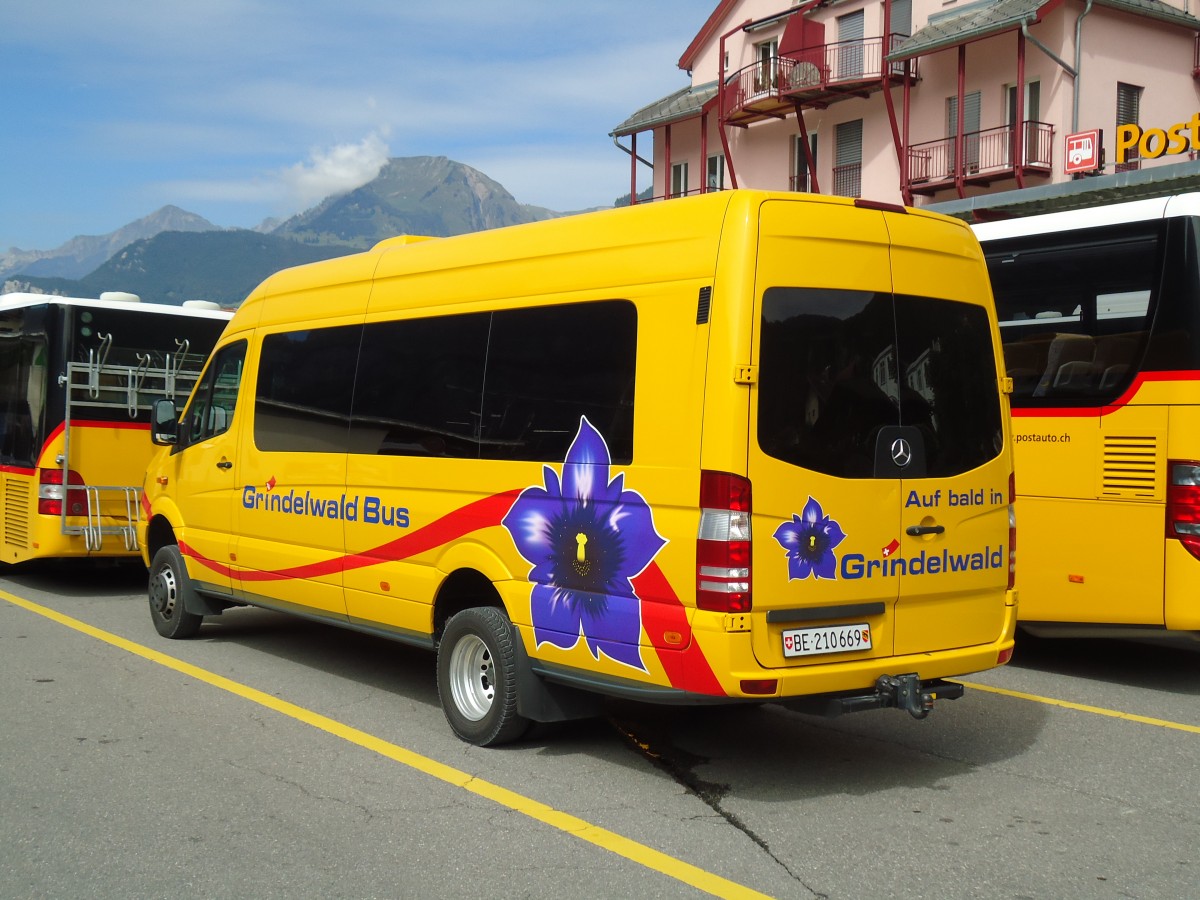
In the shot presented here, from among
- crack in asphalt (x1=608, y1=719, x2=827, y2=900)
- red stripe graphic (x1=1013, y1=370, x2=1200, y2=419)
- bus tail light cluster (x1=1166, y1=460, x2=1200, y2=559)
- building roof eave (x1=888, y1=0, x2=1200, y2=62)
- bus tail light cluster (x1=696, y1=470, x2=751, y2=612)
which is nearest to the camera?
crack in asphalt (x1=608, y1=719, x2=827, y2=900)

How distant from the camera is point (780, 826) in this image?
204 inches

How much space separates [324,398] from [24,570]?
7.72m

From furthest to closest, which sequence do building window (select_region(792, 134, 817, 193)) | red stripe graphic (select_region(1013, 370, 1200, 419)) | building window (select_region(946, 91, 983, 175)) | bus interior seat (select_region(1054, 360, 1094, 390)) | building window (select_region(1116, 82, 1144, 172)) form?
building window (select_region(792, 134, 817, 193)), building window (select_region(946, 91, 983, 175)), building window (select_region(1116, 82, 1144, 172)), bus interior seat (select_region(1054, 360, 1094, 390)), red stripe graphic (select_region(1013, 370, 1200, 419))

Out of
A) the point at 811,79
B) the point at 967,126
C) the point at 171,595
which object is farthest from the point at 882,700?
the point at 811,79

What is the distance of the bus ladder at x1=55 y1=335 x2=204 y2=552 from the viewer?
11.4 meters

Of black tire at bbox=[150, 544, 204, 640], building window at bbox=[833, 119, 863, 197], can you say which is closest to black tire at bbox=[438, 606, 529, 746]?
black tire at bbox=[150, 544, 204, 640]

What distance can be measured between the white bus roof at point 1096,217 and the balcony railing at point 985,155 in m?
18.8

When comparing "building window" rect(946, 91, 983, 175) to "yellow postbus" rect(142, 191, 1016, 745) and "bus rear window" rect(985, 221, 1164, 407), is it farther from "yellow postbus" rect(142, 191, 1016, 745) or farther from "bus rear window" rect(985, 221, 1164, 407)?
"yellow postbus" rect(142, 191, 1016, 745)

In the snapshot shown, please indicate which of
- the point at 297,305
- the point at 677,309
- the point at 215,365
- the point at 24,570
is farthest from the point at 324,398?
the point at 24,570

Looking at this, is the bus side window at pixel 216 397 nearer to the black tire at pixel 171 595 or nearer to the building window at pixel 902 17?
the black tire at pixel 171 595

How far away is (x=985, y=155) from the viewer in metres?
27.7

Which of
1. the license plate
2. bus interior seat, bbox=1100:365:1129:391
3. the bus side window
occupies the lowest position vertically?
the license plate

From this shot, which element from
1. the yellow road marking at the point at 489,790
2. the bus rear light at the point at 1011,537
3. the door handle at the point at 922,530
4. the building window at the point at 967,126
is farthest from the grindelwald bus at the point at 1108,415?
the building window at the point at 967,126

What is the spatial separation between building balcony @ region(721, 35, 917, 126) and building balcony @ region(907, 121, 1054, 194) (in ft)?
6.57
